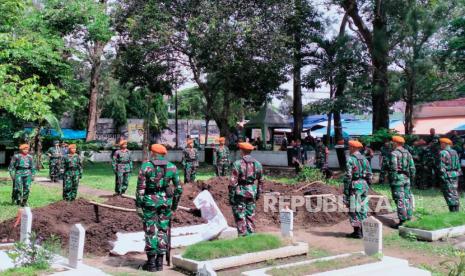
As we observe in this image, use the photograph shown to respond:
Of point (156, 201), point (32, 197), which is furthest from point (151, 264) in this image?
point (32, 197)

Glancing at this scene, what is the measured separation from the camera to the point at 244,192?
9.16 metres

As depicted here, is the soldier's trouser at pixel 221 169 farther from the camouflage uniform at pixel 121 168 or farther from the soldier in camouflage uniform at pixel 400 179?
the soldier in camouflage uniform at pixel 400 179

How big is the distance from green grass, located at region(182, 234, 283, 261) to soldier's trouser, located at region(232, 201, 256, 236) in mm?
799

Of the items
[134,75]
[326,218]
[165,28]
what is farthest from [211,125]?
[326,218]

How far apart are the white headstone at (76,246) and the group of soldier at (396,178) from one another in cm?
532

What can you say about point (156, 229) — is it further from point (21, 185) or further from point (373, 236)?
point (21, 185)

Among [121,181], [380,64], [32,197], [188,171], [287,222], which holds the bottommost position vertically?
[32,197]

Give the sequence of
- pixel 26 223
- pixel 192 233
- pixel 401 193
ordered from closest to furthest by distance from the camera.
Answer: pixel 26 223
pixel 192 233
pixel 401 193

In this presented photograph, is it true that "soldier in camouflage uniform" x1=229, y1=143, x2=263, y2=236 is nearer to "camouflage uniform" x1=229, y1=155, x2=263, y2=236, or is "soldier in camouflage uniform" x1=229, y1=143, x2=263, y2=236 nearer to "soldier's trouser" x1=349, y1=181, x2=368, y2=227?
"camouflage uniform" x1=229, y1=155, x2=263, y2=236

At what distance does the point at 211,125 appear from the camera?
51156 mm

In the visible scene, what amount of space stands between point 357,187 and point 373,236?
2406 millimetres

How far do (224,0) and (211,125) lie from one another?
93.9 ft

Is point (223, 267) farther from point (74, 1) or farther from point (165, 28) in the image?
point (74, 1)

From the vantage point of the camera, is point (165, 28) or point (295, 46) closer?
point (165, 28)
